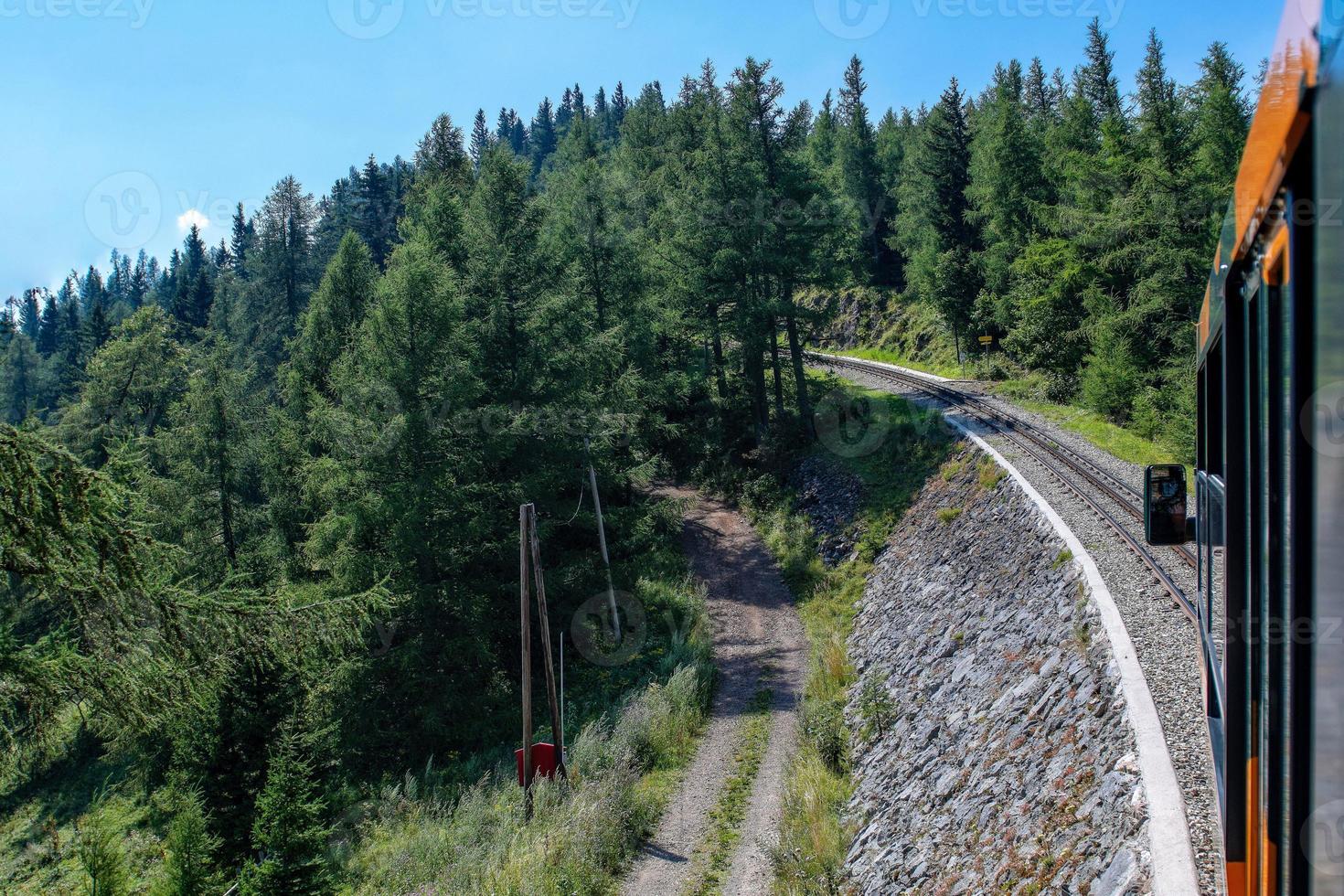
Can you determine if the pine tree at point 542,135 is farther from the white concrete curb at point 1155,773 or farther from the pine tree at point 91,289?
the white concrete curb at point 1155,773

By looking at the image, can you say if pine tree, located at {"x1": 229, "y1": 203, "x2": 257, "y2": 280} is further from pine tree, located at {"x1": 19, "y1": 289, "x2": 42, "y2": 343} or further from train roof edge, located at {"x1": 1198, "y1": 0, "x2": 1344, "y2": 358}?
train roof edge, located at {"x1": 1198, "y1": 0, "x2": 1344, "y2": 358}

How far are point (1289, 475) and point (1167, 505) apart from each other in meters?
4.17

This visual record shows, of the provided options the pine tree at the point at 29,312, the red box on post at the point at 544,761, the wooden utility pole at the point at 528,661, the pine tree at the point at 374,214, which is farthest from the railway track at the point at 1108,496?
the pine tree at the point at 29,312

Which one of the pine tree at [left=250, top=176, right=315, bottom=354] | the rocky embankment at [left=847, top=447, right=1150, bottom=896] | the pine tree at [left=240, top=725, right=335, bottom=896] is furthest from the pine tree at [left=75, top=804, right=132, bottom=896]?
the pine tree at [left=250, top=176, right=315, bottom=354]

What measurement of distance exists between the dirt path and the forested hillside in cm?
172

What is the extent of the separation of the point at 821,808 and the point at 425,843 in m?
6.13

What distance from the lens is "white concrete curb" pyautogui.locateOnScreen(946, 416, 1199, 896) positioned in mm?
5949

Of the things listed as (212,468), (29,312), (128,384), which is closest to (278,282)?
(128,384)

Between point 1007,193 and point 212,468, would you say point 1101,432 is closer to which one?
point 1007,193

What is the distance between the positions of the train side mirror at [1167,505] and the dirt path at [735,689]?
26.9 feet

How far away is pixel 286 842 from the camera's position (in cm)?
1036

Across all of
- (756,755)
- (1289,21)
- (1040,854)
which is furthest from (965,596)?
(1289,21)

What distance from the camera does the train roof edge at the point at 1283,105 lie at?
192 centimetres

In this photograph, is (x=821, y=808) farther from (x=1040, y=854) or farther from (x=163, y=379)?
(x=163, y=379)
